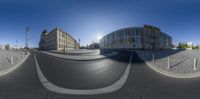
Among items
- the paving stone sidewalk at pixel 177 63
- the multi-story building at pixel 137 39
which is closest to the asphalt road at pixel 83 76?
the paving stone sidewalk at pixel 177 63

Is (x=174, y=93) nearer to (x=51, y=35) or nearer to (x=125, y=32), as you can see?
(x=51, y=35)

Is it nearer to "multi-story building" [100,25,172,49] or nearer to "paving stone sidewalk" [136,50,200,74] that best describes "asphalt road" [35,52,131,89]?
"paving stone sidewalk" [136,50,200,74]

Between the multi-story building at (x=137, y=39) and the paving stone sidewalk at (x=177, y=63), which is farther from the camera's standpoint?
the multi-story building at (x=137, y=39)

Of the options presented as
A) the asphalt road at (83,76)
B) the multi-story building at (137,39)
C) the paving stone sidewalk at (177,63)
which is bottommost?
the asphalt road at (83,76)

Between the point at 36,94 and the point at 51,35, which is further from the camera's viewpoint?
the point at 51,35

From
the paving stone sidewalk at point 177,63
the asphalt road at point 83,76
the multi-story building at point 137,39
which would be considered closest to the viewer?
Answer: the asphalt road at point 83,76

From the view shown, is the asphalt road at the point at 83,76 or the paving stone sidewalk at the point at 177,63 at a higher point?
the paving stone sidewalk at the point at 177,63

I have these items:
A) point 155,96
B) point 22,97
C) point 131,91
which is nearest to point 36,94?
point 22,97

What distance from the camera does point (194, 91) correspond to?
5.30 meters

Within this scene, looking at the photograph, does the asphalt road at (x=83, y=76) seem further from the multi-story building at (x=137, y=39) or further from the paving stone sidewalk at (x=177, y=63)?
the multi-story building at (x=137, y=39)

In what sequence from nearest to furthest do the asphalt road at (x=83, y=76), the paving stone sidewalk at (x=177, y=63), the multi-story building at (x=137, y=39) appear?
the asphalt road at (x=83, y=76)
the paving stone sidewalk at (x=177, y=63)
the multi-story building at (x=137, y=39)

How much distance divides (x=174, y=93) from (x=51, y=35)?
33009 mm

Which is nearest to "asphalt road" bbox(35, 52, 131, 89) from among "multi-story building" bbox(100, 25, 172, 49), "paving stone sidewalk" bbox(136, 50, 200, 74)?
"paving stone sidewalk" bbox(136, 50, 200, 74)

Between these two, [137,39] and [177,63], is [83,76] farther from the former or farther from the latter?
[137,39]
